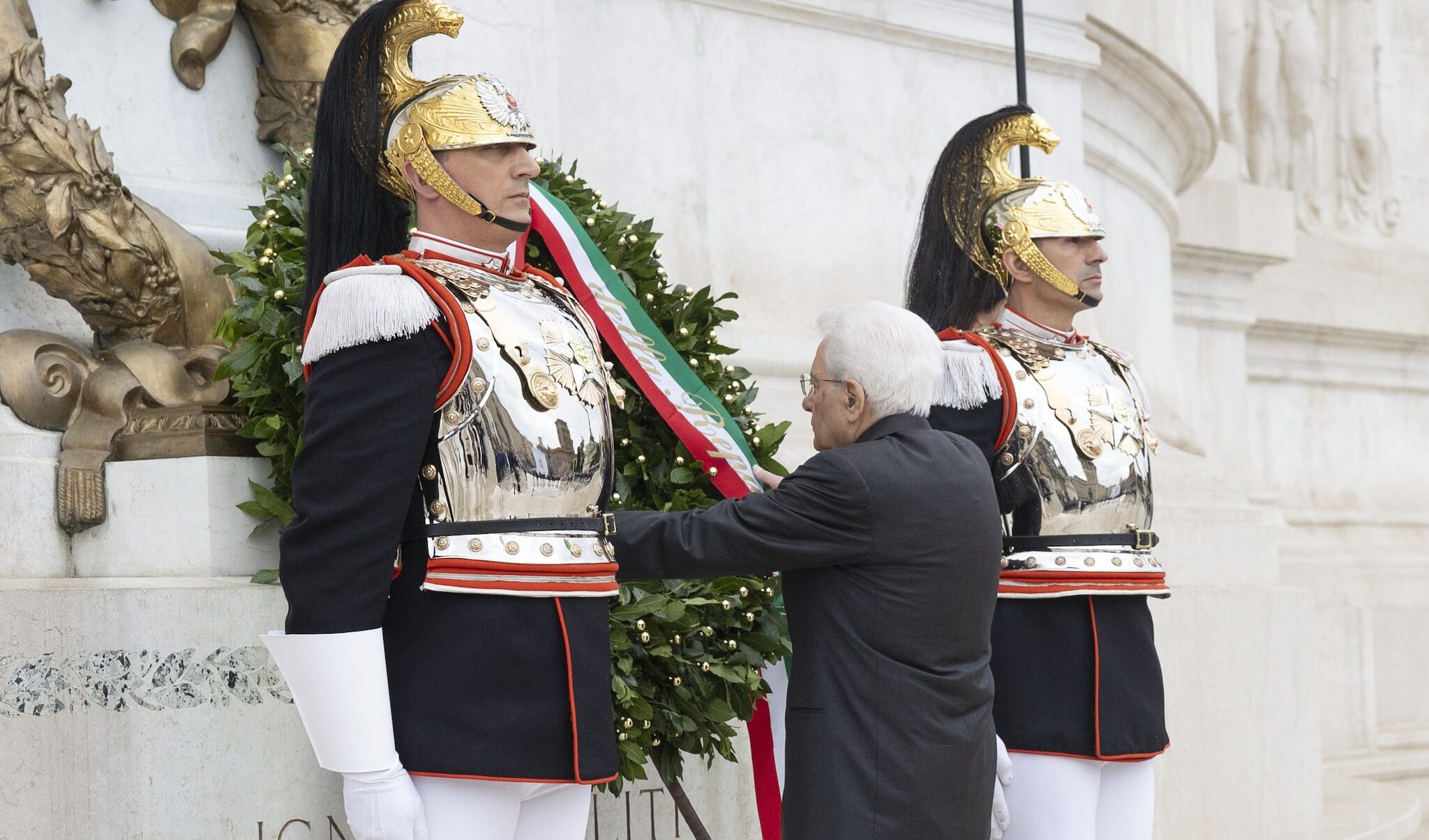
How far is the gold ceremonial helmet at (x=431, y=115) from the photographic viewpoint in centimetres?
306

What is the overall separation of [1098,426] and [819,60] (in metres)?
3.23

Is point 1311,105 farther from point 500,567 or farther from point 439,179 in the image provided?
point 500,567

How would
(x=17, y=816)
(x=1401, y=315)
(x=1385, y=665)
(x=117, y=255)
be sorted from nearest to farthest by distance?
1. (x=17, y=816)
2. (x=117, y=255)
3. (x=1385, y=665)
4. (x=1401, y=315)

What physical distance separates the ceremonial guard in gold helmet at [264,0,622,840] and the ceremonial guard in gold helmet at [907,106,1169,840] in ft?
3.94

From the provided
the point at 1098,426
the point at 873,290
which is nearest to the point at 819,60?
the point at 873,290

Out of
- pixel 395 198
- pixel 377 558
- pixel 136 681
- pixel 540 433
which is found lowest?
pixel 136 681

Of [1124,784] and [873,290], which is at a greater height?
[873,290]

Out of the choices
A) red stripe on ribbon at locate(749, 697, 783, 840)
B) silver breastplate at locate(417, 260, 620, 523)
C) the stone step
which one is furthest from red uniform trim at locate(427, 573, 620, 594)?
the stone step

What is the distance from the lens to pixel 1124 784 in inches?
155

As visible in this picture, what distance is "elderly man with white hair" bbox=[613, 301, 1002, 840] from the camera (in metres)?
3.13

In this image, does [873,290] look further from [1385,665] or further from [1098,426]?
[1385,665]

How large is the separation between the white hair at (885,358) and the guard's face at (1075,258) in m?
0.94

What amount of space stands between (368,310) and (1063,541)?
1.78 meters

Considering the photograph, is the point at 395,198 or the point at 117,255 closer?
the point at 395,198
